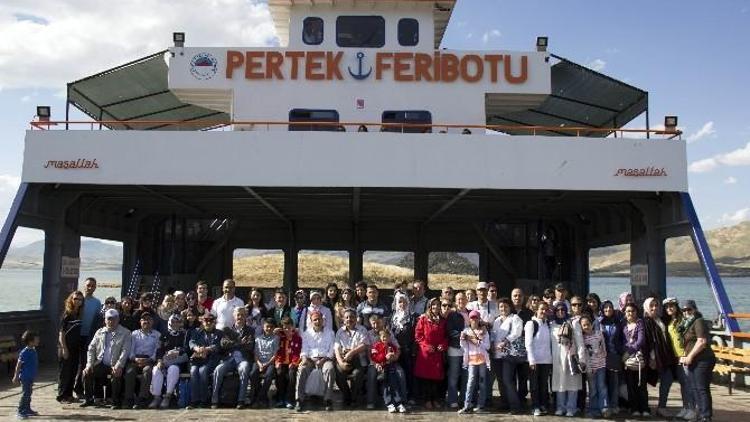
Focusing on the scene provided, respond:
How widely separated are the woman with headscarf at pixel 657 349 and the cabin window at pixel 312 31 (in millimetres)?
8788

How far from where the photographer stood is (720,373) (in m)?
9.81

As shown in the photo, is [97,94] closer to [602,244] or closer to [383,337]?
[383,337]

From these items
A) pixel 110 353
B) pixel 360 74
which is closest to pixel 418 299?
pixel 110 353

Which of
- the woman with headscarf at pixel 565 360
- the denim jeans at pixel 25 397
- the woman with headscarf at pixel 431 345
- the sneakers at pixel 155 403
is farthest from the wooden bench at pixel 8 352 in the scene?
the woman with headscarf at pixel 565 360

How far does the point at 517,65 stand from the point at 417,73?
6.53 feet

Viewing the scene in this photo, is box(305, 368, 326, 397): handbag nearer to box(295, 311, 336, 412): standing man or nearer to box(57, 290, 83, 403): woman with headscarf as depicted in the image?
box(295, 311, 336, 412): standing man

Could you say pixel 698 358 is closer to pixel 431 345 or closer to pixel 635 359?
pixel 635 359

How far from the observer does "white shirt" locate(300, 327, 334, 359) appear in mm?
7922

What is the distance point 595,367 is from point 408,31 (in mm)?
8582

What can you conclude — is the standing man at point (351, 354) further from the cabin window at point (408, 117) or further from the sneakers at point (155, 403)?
the cabin window at point (408, 117)

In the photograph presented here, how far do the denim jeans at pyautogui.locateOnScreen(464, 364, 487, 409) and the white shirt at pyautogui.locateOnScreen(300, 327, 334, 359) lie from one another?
5.48ft

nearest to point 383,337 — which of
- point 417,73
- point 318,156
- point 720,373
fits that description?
point 318,156

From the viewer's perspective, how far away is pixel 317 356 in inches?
311

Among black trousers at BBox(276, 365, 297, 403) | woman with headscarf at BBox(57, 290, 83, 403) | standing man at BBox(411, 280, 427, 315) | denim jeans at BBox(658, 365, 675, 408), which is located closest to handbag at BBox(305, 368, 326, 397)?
black trousers at BBox(276, 365, 297, 403)
